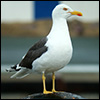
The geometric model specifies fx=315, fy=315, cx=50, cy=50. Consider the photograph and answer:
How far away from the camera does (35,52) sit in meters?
2.48

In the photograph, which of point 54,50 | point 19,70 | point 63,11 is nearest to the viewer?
point 54,50

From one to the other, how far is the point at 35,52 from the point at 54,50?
0.19 meters

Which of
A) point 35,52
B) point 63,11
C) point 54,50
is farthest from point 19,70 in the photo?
point 63,11

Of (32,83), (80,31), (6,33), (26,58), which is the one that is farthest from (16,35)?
(26,58)

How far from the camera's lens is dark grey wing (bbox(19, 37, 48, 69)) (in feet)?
8.01

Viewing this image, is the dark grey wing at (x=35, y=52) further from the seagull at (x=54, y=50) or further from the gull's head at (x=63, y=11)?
the gull's head at (x=63, y=11)

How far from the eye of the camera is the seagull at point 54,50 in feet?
7.76

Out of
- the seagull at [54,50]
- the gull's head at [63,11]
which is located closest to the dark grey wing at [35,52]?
the seagull at [54,50]

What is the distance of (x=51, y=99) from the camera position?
2385 mm

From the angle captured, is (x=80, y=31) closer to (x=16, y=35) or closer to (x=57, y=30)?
(x=16, y=35)

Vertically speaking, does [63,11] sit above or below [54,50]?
above

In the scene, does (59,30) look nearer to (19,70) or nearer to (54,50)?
(54,50)

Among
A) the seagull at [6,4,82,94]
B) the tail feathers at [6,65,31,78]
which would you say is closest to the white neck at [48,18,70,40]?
the seagull at [6,4,82,94]

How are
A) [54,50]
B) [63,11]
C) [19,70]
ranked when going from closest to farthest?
1. [54,50]
2. [63,11]
3. [19,70]
